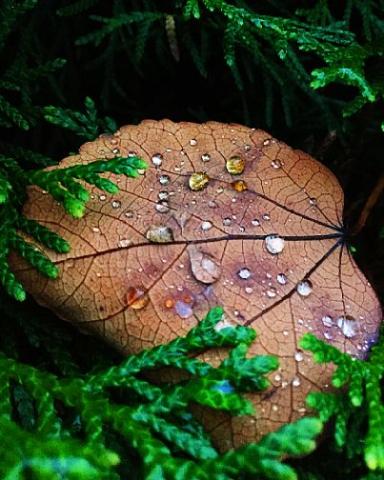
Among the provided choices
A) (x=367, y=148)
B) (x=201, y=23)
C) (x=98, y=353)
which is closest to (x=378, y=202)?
(x=367, y=148)

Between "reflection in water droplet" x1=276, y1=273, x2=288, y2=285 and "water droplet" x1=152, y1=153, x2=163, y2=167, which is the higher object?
"water droplet" x1=152, y1=153, x2=163, y2=167

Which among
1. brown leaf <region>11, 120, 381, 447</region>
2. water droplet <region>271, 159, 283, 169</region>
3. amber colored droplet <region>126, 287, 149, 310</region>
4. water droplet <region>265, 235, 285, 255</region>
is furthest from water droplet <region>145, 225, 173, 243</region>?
water droplet <region>271, 159, 283, 169</region>

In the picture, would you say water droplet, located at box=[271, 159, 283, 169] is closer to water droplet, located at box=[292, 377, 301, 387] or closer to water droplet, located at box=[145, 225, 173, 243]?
water droplet, located at box=[145, 225, 173, 243]

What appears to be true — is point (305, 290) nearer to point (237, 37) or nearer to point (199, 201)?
point (199, 201)

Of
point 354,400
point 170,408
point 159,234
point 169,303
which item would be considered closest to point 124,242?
point 159,234

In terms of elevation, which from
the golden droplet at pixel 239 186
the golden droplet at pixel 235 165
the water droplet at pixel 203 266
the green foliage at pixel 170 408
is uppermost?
the golden droplet at pixel 235 165

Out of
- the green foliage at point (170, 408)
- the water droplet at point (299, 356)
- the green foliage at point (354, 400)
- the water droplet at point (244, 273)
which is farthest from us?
the water droplet at point (244, 273)

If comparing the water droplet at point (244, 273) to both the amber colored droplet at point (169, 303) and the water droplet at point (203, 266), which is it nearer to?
the water droplet at point (203, 266)

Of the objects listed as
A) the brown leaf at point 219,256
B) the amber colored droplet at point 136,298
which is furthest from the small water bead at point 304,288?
the amber colored droplet at point 136,298
